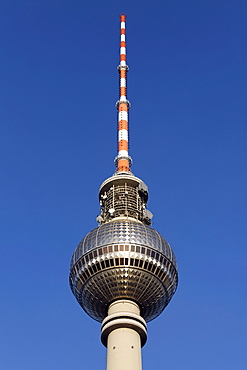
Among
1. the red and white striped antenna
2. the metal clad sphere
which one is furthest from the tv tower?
the red and white striped antenna

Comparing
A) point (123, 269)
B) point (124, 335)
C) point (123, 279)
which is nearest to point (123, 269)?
point (123, 269)

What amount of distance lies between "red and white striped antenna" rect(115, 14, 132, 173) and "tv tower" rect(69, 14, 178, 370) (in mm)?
11379

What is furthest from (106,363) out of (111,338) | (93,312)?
(93,312)

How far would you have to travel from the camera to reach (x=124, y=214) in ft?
213

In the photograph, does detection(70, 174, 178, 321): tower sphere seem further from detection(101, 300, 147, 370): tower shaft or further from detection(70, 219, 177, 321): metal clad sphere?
detection(101, 300, 147, 370): tower shaft

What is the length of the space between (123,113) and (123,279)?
27670mm

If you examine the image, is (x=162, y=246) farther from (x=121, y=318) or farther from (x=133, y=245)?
(x=121, y=318)

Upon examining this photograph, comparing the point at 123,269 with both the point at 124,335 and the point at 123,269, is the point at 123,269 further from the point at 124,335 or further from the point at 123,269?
the point at 124,335

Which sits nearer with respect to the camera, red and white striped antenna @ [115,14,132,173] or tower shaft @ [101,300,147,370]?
tower shaft @ [101,300,147,370]

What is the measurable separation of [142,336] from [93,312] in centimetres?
637

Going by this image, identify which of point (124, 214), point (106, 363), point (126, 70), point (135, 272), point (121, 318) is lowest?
point (106, 363)

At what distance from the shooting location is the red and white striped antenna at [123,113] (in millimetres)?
73625

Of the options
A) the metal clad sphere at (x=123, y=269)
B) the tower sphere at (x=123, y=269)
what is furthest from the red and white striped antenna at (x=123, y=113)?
the metal clad sphere at (x=123, y=269)

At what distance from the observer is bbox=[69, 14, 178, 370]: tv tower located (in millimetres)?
56750
